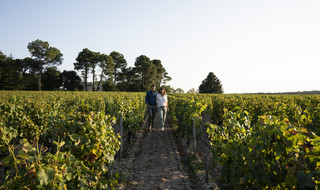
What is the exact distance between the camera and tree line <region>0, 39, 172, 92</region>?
40644 mm

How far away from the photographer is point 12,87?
39219mm

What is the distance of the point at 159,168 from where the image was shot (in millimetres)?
5004

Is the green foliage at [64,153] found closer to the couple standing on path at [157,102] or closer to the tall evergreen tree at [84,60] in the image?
the couple standing on path at [157,102]

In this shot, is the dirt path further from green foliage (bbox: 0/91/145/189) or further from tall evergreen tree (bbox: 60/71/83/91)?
tall evergreen tree (bbox: 60/71/83/91)

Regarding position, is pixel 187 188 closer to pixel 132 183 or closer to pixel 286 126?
pixel 132 183

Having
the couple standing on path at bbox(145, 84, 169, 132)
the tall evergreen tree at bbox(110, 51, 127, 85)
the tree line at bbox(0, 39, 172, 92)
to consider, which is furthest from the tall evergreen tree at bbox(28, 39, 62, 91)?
the couple standing on path at bbox(145, 84, 169, 132)

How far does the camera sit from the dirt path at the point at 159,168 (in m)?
4.18

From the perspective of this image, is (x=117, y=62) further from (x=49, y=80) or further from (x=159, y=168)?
(x=159, y=168)

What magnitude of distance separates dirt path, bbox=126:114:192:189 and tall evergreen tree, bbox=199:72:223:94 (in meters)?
58.2

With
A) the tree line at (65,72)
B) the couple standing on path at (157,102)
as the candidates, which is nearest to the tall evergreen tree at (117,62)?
the tree line at (65,72)

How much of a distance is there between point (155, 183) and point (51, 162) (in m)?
2.92

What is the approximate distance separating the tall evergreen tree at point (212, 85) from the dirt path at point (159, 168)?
58.2m

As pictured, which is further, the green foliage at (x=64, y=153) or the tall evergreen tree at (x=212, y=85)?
the tall evergreen tree at (x=212, y=85)

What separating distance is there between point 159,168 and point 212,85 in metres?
60.8
